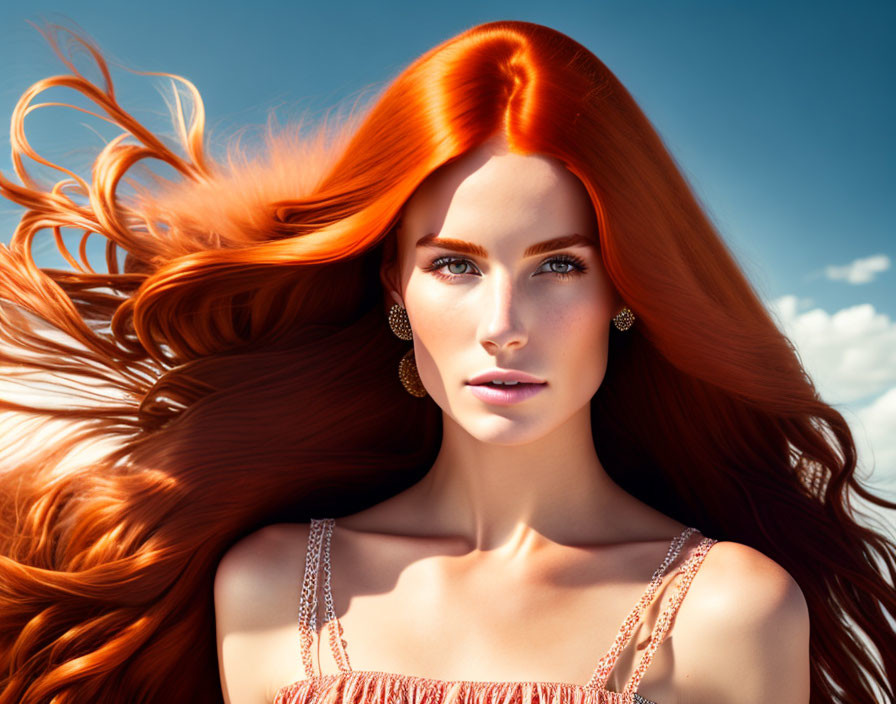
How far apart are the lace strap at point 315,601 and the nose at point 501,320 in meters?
0.68

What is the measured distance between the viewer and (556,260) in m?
2.53

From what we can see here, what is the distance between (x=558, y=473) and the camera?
2.75m

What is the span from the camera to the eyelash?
8.28 ft

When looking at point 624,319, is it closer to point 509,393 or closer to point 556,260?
point 556,260

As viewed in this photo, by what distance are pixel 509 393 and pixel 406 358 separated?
18.8 inches

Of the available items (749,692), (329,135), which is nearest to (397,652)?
(749,692)

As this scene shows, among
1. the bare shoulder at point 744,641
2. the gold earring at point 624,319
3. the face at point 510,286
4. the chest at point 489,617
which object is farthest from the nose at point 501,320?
the bare shoulder at point 744,641

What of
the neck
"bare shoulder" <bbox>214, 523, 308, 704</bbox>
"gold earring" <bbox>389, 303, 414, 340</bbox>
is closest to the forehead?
"gold earring" <bbox>389, 303, 414, 340</bbox>

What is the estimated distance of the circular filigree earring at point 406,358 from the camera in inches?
112

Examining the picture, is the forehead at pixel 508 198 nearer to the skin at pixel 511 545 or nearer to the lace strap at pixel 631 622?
the skin at pixel 511 545

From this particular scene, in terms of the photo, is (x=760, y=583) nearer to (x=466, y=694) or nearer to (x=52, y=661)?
(x=466, y=694)

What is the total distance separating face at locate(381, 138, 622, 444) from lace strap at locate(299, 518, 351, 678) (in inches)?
19.7

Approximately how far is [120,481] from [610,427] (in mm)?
1192

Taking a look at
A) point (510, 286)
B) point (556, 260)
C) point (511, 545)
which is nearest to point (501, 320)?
point (510, 286)
